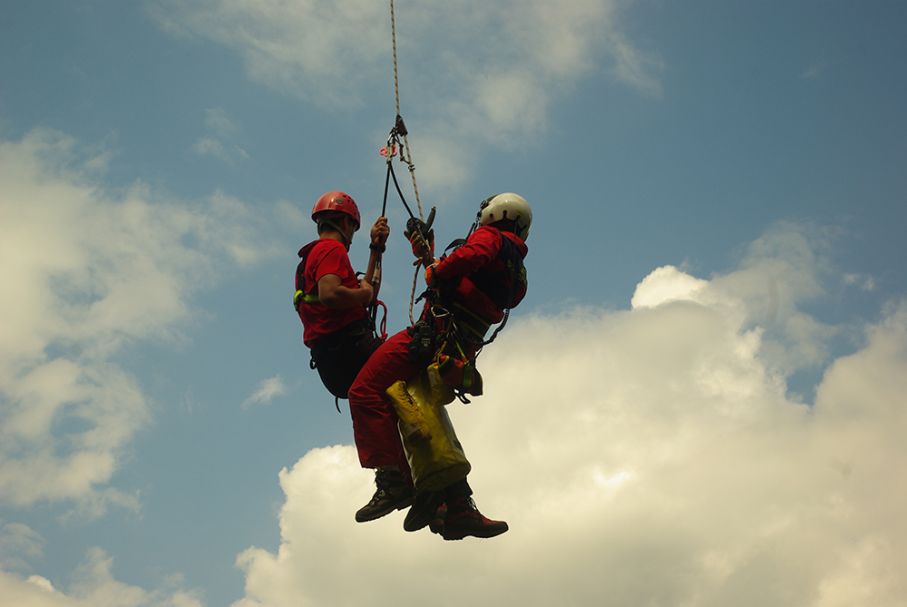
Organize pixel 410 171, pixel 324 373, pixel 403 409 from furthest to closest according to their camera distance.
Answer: pixel 410 171 < pixel 324 373 < pixel 403 409

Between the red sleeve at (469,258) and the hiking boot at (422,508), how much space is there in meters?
1.74

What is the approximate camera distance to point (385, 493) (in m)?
9.45

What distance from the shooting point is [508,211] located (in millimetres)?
9828

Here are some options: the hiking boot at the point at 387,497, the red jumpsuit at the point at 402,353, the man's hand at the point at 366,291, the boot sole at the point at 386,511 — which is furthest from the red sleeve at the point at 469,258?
the boot sole at the point at 386,511

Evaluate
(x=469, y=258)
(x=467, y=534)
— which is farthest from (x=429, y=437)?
(x=469, y=258)

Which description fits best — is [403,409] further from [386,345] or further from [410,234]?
[410,234]

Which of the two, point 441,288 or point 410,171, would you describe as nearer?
point 441,288

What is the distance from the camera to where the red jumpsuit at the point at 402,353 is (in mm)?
9297

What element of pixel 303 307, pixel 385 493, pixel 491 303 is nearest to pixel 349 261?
pixel 303 307

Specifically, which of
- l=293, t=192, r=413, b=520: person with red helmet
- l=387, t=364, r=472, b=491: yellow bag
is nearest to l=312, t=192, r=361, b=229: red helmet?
l=293, t=192, r=413, b=520: person with red helmet

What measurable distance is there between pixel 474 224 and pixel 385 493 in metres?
2.38

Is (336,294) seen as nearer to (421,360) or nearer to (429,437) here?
(421,360)

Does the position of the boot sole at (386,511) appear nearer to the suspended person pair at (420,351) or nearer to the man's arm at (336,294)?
the suspended person pair at (420,351)

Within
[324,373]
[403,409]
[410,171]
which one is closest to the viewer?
[403,409]
